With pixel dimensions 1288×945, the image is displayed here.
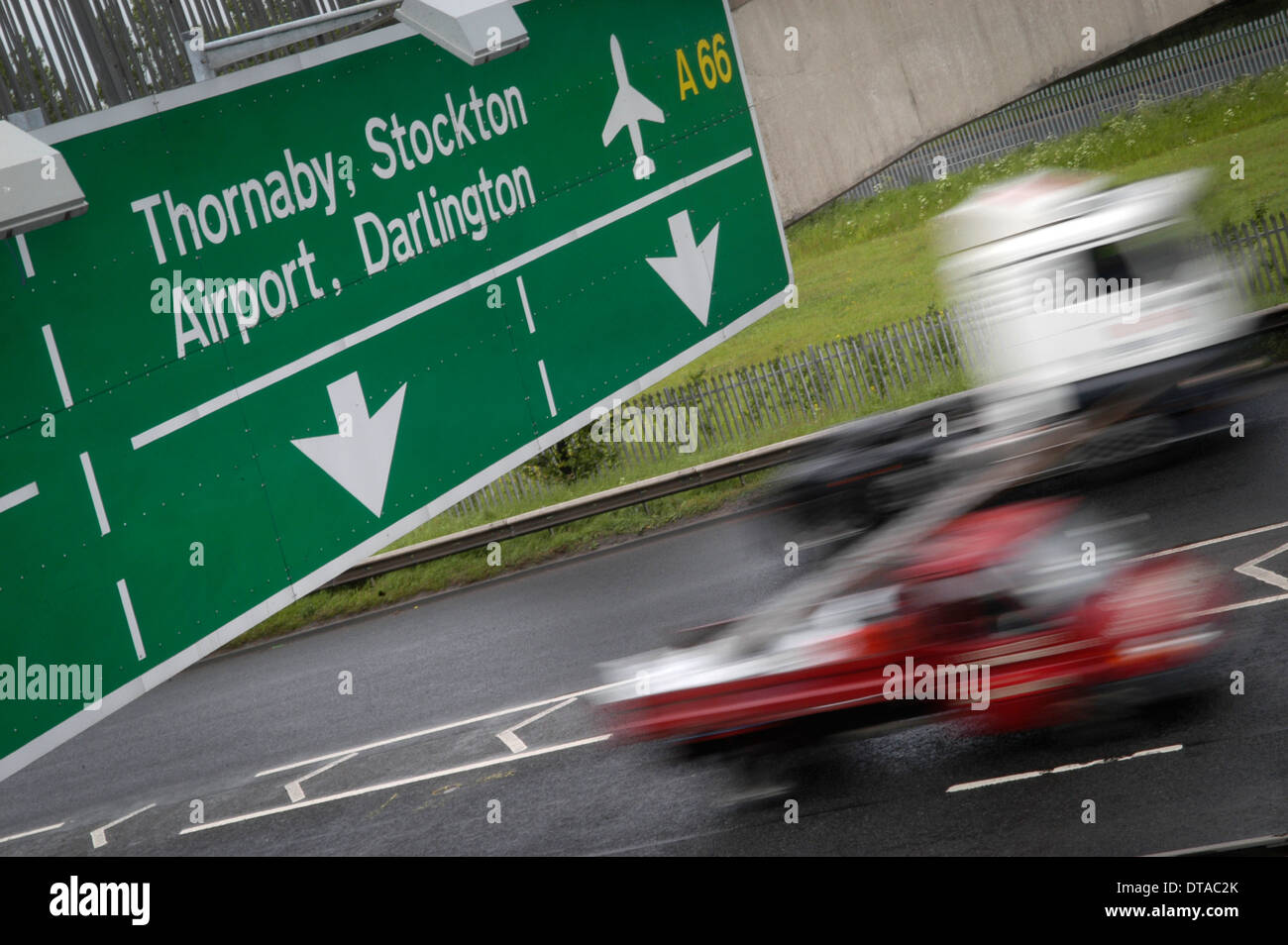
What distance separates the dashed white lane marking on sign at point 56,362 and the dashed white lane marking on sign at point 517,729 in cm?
802

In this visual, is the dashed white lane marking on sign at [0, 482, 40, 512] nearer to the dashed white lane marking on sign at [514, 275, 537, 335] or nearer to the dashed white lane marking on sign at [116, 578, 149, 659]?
the dashed white lane marking on sign at [116, 578, 149, 659]

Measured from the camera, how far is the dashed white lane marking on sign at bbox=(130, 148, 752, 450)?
2635 mm

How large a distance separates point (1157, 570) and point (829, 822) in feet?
7.98

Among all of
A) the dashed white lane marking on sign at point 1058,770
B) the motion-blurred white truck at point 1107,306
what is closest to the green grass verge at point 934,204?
the motion-blurred white truck at point 1107,306

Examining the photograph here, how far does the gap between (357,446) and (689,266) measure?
1820 millimetres

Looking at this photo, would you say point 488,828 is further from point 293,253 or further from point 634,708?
point 293,253

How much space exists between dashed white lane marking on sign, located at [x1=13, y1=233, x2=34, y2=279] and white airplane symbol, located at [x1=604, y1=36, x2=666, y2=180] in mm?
2113

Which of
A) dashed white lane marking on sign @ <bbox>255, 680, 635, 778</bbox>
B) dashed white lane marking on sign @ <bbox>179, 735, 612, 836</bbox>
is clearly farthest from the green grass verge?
dashed white lane marking on sign @ <bbox>179, 735, 612, 836</bbox>

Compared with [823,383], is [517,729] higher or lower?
lower

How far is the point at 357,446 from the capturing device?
3004 millimetres

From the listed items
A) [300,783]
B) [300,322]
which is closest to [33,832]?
[300,783]

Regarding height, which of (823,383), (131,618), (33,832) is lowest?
(33,832)

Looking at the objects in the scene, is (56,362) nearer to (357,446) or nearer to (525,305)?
(357,446)

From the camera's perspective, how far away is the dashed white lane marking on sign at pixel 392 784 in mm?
9843
